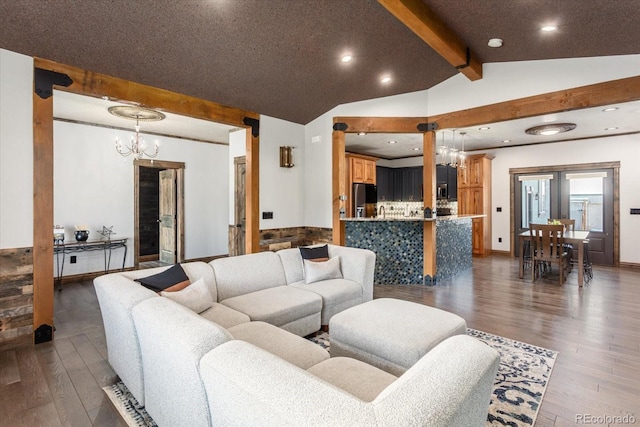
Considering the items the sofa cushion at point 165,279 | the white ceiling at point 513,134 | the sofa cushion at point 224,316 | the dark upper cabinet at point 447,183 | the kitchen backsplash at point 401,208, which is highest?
the white ceiling at point 513,134

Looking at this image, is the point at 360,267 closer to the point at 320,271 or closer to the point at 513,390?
the point at 320,271

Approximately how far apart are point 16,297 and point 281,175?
11.7ft

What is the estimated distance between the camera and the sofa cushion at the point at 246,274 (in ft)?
10.3

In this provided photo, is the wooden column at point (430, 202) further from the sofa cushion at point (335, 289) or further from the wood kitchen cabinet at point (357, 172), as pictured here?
the wood kitchen cabinet at point (357, 172)

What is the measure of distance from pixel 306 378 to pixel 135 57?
3.48m

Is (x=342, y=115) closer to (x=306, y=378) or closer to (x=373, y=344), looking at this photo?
(x=373, y=344)

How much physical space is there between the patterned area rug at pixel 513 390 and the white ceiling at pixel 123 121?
143 inches

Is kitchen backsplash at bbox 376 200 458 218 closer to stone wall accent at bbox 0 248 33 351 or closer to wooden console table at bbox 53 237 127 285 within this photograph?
wooden console table at bbox 53 237 127 285

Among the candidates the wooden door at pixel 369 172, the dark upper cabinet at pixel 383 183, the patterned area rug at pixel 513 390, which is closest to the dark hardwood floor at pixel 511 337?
the patterned area rug at pixel 513 390

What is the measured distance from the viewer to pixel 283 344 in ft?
6.75

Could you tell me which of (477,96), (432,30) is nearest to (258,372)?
(432,30)

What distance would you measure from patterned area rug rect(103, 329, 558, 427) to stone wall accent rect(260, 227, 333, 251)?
2.54 metres

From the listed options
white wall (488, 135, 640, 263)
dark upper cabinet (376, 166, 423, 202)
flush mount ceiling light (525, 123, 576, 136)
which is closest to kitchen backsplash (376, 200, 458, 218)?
dark upper cabinet (376, 166, 423, 202)

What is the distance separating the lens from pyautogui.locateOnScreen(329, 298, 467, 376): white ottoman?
6.96 feet
